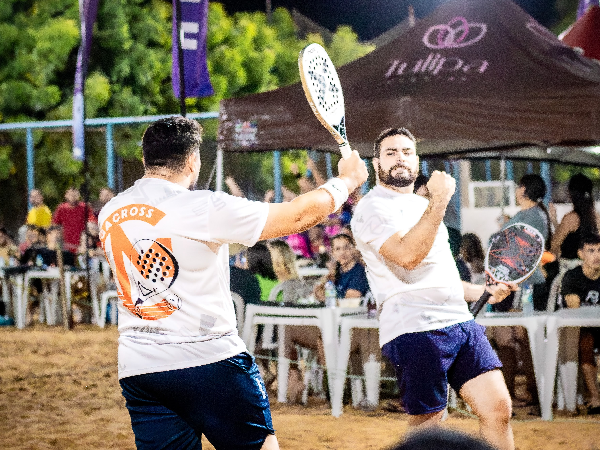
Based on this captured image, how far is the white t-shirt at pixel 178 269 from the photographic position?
2.87m

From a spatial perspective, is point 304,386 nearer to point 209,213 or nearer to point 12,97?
point 209,213

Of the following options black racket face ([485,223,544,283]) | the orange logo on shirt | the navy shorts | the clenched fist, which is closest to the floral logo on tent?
black racket face ([485,223,544,283])

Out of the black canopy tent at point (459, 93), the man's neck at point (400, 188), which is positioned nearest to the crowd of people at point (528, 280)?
the black canopy tent at point (459, 93)

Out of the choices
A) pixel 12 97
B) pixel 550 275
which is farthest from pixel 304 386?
pixel 12 97

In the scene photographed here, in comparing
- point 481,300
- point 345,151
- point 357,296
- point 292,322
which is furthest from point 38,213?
point 345,151

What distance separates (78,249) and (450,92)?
835cm

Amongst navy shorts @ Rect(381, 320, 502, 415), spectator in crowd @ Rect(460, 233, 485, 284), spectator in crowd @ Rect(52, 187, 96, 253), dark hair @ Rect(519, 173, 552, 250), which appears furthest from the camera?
spectator in crowd @ Rect(52, 187, 96, 253)

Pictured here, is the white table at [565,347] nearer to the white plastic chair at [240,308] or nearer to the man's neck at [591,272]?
the man's neck at [591,272]

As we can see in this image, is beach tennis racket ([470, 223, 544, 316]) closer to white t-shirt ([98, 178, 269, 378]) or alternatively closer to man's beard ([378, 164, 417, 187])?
man's beard ([378, 164, 417, 187])

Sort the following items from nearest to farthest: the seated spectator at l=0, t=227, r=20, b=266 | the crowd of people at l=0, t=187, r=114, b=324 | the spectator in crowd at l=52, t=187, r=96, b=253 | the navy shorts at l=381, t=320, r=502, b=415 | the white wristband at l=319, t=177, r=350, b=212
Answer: the white wristband at l=319, t=177, r=350, b=212 → the navy shorts at l=381, t=320, r=502, b=415 → the crowd of people at l=0, t=187, r=114, b=324 → the seated spectator at l=0, t=227, r=20, b=266 → the spectator in crowd at l=52, t=187, r=96, b=253

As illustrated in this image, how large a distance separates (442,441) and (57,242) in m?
12.1

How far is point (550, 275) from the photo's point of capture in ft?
26.3

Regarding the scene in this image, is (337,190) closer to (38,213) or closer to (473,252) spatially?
(473,252)

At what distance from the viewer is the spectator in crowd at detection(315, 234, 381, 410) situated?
6929mm
